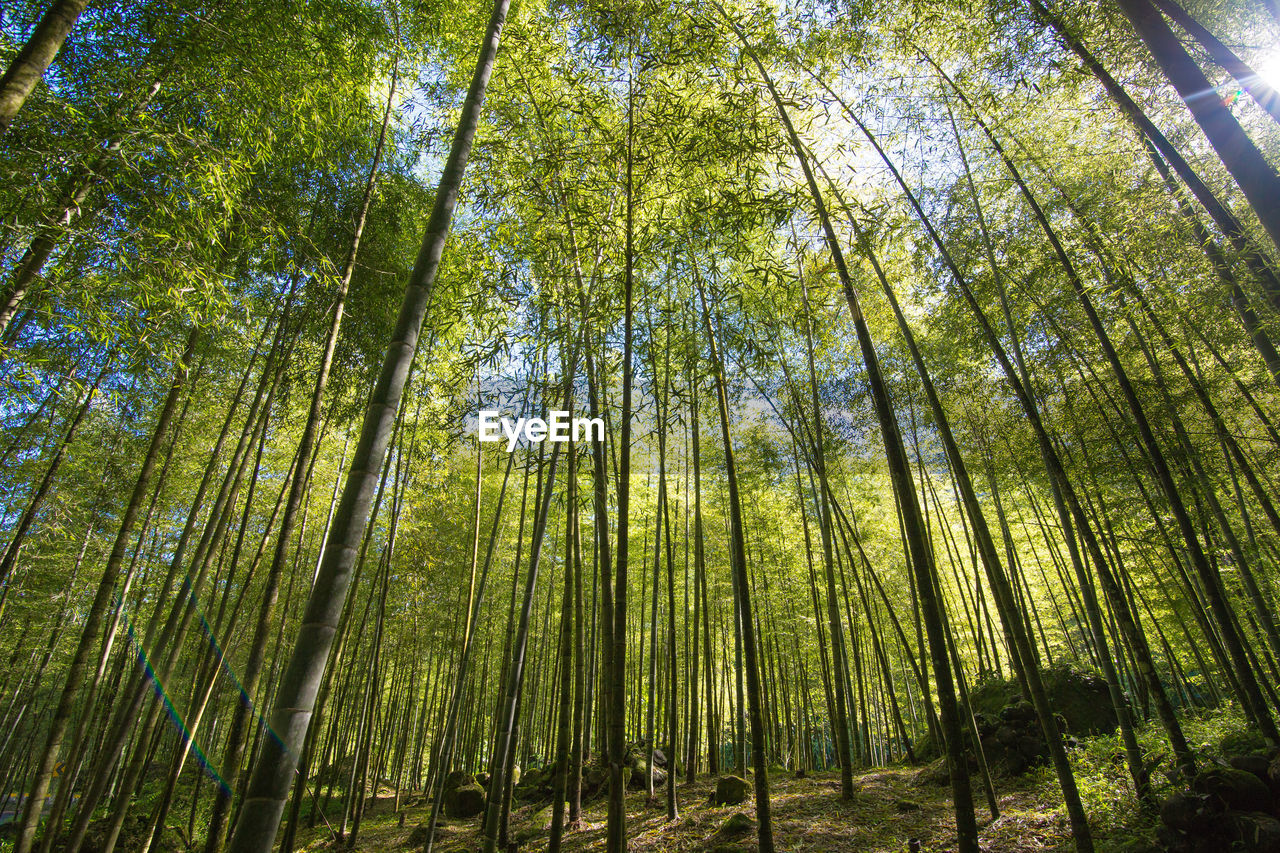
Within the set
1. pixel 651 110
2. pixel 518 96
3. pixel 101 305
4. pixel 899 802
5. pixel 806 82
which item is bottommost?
pixel 899 802

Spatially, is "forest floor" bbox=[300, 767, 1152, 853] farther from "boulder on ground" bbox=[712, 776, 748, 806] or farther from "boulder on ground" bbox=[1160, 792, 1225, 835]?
"boulder on ground" bbox=[1160, 792, 1225, 835]

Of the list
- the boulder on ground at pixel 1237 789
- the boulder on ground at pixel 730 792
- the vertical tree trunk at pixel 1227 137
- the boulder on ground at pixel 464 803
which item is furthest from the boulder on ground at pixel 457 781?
the vertical tree trunk at pixel 1227 137

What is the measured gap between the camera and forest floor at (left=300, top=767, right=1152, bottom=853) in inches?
161

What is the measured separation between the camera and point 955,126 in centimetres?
449

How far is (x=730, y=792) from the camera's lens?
5734 millimetres

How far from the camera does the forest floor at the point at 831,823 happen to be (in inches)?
161

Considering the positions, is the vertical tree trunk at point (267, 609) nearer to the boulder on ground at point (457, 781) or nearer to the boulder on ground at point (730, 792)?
the boulder on ground at point (730, 792)

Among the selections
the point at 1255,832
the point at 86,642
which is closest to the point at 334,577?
the point at 86,642

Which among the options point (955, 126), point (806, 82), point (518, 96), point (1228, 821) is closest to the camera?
point (1228, 821)

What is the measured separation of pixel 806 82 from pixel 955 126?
1831mm

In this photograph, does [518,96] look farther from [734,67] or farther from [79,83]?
[79,83]

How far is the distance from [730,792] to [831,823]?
116 centimetres

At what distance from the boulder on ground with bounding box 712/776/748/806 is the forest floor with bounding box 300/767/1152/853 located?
0.11 meters

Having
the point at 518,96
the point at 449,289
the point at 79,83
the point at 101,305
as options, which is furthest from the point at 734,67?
the point at 101,305
